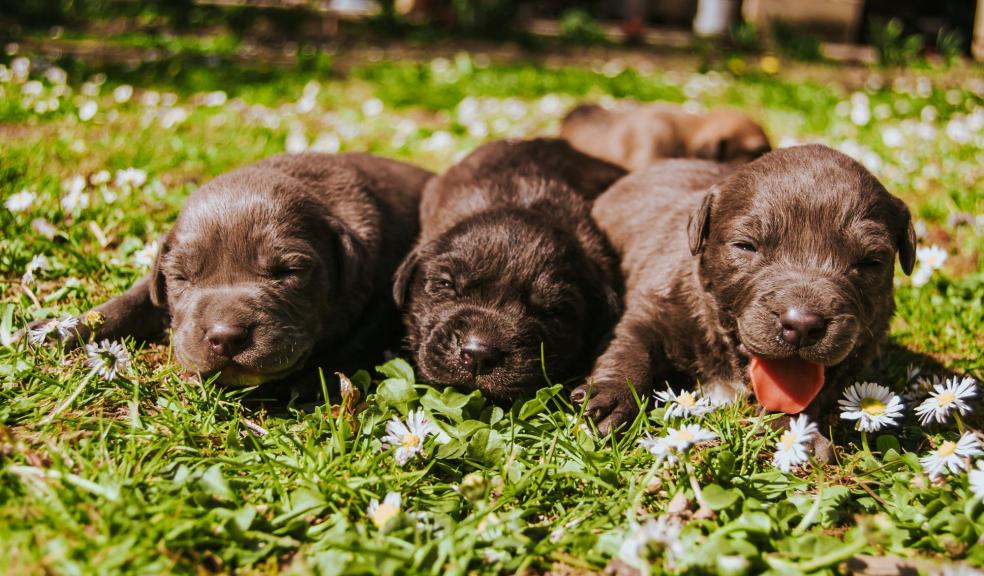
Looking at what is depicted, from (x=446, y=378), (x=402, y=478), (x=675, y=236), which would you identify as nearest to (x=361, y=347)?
(x=446, y=378)

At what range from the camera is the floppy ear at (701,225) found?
3836 mm

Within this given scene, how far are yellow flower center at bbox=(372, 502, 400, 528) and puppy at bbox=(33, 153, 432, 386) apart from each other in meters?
1.03

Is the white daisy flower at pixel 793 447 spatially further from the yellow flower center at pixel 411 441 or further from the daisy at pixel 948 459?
the yellow flower center at pixel 411 441

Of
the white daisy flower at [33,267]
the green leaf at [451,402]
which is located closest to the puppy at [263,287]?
the white daisy flower at [33,267]

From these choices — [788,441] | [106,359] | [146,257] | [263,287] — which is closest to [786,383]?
[788,441]

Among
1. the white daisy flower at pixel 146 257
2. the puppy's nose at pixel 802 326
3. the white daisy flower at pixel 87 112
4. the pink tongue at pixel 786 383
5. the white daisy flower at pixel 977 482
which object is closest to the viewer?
the white daisy flower at pixel 977 482

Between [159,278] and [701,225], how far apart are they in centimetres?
259

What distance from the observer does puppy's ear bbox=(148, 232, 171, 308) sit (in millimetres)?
3869

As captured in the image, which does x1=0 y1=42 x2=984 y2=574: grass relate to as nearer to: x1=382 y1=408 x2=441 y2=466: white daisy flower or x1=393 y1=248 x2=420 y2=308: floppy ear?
x1=382 y1=408 x2=441 y2=466: white daisy flower

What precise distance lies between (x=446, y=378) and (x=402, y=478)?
736 mm

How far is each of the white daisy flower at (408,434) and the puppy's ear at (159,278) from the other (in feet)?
4.65

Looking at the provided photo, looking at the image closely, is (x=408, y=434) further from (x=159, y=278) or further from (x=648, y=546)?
(x=159, y=278)

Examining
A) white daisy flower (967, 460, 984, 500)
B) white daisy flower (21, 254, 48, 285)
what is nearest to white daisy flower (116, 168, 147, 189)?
white daisy flower (21, 254, 48, 285)

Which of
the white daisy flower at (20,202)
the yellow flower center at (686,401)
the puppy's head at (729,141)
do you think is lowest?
the yellow flower center at (686,401)
